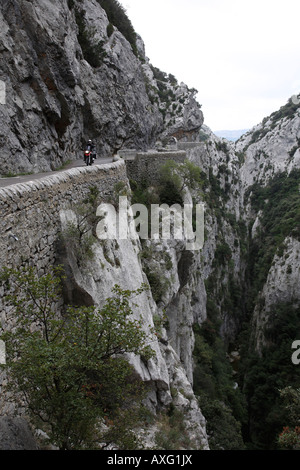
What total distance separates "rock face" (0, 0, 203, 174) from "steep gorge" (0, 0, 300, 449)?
0.07 m

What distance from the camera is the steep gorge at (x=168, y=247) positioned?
37.8 feet

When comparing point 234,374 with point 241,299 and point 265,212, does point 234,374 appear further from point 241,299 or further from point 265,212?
point 265,212

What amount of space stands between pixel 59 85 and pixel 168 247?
989cm

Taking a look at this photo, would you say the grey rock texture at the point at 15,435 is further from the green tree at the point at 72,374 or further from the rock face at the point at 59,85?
the rock face at the point at 59,85

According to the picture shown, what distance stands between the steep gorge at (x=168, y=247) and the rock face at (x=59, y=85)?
2.9 inches

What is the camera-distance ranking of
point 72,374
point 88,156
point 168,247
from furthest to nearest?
point 168,247
point 88,156
point 72,374

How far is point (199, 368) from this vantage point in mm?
25516

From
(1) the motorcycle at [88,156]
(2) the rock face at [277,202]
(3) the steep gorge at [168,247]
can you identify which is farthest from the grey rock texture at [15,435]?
(2) the rock face at [277,202]

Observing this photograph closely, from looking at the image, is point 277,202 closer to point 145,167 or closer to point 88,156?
point 145,167

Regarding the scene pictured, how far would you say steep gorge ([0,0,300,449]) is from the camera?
37.8 ft

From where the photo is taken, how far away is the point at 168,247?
53.2ft

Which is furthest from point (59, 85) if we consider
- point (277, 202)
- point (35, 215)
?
point (277, 202)
